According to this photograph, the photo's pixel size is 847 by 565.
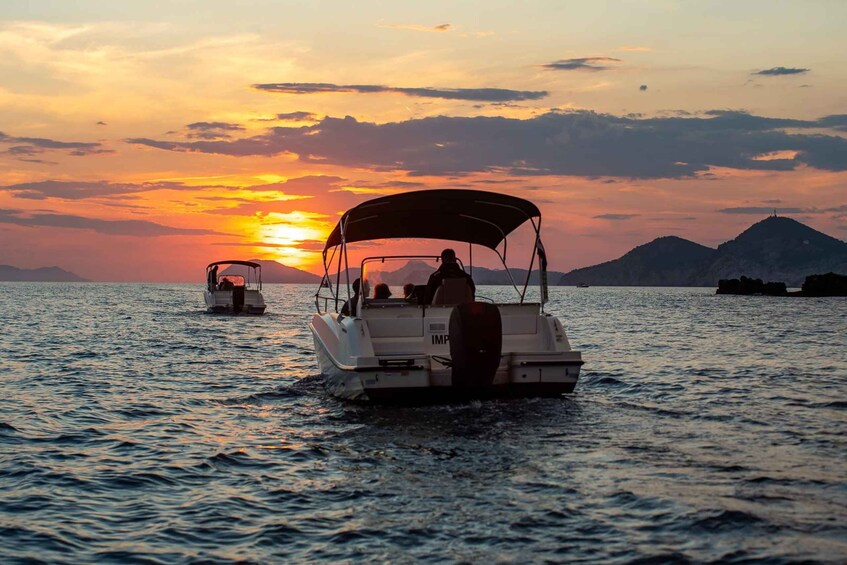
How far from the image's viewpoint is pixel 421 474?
934cm

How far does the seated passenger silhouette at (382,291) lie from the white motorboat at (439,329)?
0.54 feet

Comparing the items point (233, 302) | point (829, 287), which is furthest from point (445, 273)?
point (829, 287)

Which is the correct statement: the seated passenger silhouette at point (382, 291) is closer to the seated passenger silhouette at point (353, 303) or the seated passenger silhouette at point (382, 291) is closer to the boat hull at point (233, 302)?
the seated passenger silhouette at point (353, 303)

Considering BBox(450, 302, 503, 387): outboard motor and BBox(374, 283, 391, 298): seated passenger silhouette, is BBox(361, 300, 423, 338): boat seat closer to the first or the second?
BBox(450, 302, 503, 387): outboard motor

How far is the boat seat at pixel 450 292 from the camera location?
14.9m

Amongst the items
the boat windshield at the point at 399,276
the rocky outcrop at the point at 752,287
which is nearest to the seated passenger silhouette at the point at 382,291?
the boat windshield at the point at 399,276

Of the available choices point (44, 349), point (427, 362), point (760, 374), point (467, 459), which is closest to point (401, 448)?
point (467, 459)

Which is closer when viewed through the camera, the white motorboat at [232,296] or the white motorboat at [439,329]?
the white motorboat at [439,329]

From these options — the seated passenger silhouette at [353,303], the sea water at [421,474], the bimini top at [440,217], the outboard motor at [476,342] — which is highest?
the bimini top at [440,217]

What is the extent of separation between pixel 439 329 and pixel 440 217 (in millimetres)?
3329

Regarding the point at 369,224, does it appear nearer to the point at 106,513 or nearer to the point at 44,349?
the point at 106,513

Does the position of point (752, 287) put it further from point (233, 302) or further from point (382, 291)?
point (382, 291)

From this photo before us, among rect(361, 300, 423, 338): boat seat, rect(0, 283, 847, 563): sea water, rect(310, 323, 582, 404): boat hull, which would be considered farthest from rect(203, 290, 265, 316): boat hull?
rect(310, 323, 582, 404): boat hull

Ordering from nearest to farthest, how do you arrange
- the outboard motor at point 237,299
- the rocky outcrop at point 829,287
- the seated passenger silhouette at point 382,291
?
the seated passenger silhouette at point 382,291, the outboard motor at point 237,299, the rocky outcrop at point 829,287
